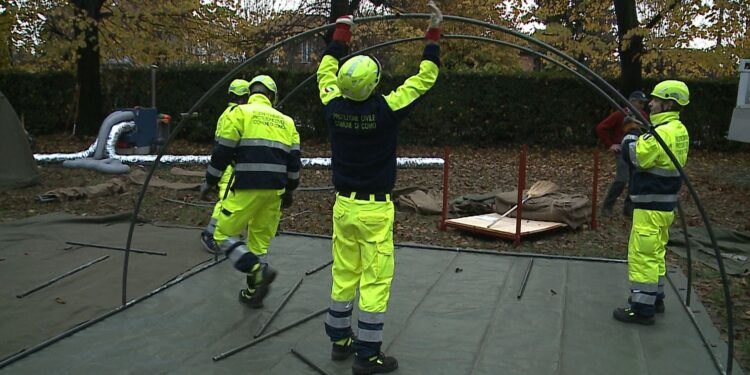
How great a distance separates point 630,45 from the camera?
15.0m

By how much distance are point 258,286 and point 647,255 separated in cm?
313

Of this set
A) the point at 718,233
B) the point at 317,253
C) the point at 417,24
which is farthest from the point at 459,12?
the point at 317,253

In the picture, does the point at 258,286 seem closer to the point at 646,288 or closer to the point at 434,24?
the point at 434,24

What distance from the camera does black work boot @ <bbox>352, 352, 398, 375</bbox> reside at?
13.5 ft

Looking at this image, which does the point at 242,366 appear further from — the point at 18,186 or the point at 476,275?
the point at 18,186

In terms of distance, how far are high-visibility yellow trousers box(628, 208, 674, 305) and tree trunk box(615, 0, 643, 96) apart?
10.8m

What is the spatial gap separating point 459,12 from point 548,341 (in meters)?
17.2

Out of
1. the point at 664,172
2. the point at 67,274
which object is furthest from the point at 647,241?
the point at 67,274

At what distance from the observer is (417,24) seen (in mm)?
21391

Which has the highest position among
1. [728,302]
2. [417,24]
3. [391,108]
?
[417,24]

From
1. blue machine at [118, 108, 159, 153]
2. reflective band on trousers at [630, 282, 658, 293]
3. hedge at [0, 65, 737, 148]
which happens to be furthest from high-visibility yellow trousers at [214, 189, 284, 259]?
hedge at [0, 65, 737, 148]

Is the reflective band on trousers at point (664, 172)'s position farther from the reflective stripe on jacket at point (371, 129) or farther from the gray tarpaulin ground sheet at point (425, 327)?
the reflective stripe on jacket at point (371, 129)

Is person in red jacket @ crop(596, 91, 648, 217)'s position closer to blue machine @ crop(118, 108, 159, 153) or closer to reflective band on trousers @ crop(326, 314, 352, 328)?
reflective band on trousers @ crop(326, 314, 352, 328)

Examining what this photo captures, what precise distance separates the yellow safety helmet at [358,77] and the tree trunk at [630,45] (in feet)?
40.5
